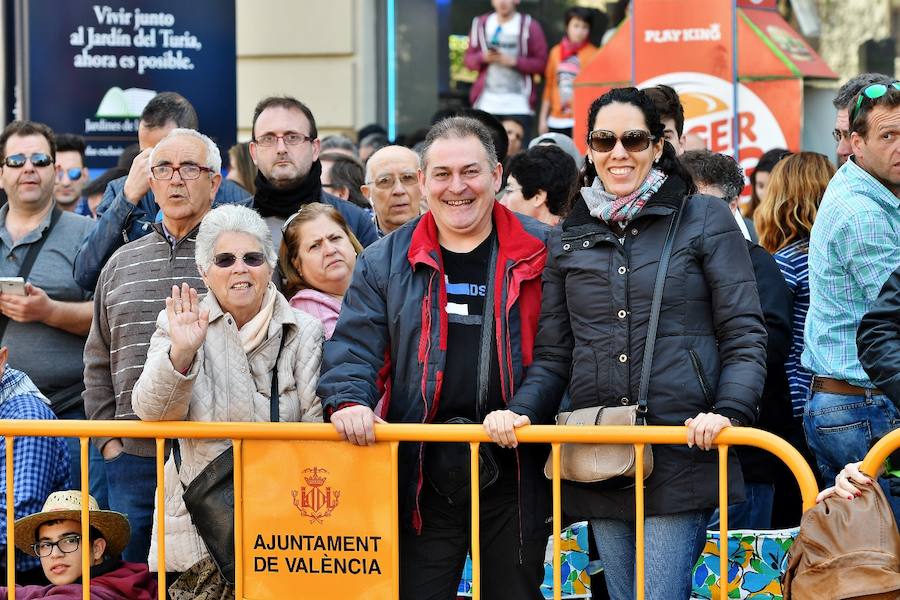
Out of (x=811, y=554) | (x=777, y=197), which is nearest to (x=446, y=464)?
(x=811, y=554)

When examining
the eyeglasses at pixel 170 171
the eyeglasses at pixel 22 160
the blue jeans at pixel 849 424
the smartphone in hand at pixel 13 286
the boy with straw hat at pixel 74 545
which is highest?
the eyeglasses at pixel 22 160

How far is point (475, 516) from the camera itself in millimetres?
4496

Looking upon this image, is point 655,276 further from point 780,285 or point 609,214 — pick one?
point 780,285

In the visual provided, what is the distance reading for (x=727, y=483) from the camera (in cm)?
433

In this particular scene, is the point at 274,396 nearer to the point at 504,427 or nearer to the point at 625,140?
the point at 504,427

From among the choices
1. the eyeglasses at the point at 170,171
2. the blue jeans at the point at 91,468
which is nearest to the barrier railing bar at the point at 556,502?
the eyeglasses at the point at 170,171

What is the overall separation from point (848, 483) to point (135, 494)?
9.26 feet

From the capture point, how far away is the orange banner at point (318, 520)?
4617 millimetres

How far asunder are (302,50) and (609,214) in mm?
6994

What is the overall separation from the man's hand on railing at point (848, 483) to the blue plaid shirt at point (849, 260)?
79 cm

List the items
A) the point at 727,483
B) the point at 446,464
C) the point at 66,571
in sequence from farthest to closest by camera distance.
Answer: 1. the point at 66,571
2. the point at 446,464
3. the point at 727,483

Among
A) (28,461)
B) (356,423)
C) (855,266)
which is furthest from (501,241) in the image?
(28,461)

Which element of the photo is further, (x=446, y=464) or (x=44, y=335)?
(x=44, y=335)

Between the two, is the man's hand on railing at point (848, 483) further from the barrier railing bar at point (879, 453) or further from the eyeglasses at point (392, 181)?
the eyeglasses at point (392, 181)
